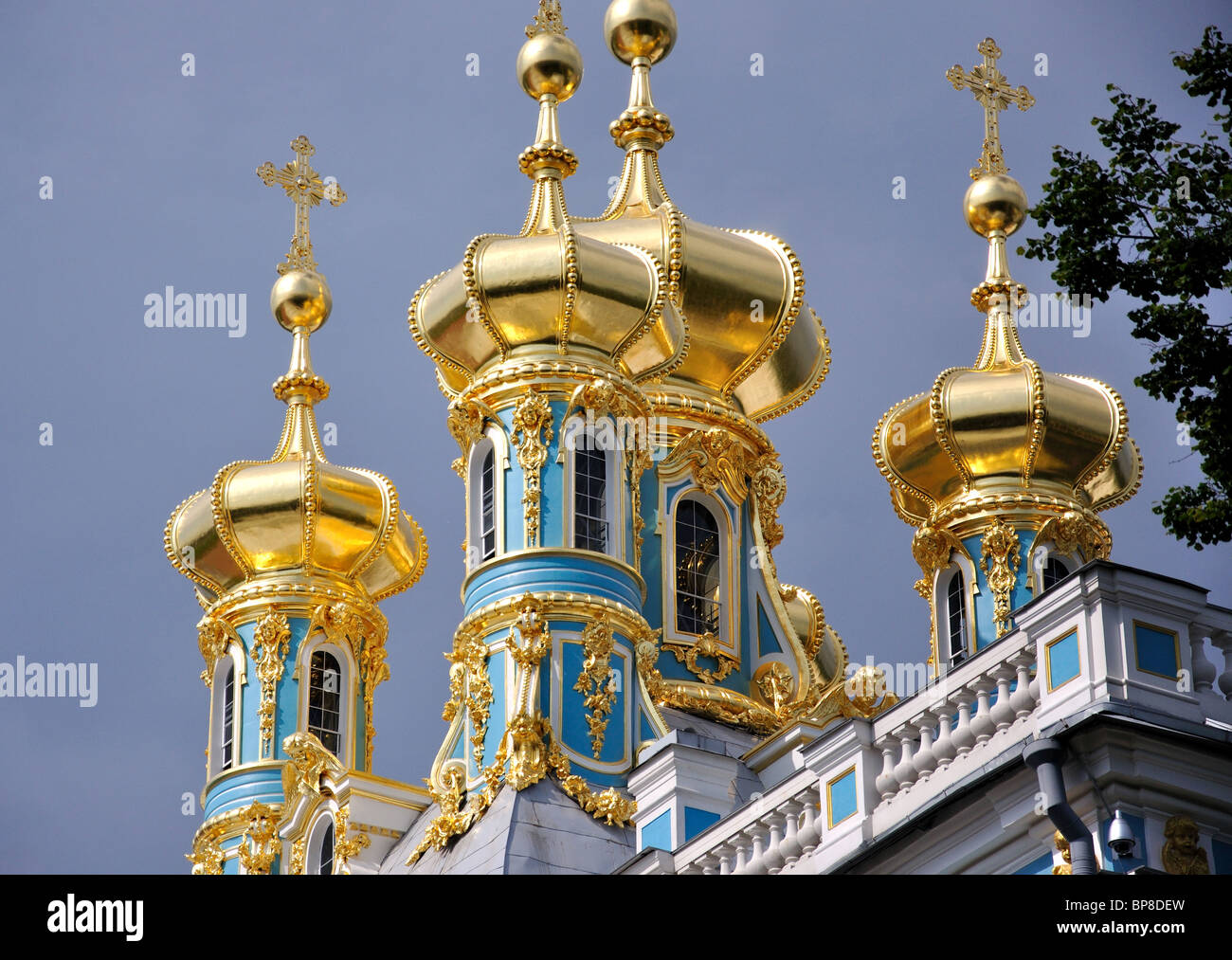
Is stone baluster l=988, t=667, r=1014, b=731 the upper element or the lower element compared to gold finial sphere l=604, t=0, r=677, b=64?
lower

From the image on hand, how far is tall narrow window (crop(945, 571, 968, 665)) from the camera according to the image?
3312 centimetres

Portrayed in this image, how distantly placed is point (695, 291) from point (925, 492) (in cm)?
347

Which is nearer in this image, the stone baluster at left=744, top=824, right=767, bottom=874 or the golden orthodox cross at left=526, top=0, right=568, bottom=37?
the stone baluster at left=744, top=824, right=767, bottom=874

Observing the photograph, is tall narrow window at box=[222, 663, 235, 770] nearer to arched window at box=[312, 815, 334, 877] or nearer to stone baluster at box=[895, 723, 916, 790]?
arched window at box=[312, 815, 334, 877]

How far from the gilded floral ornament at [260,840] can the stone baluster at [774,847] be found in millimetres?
13947

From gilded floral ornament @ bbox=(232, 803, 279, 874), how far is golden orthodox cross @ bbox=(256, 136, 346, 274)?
25.3 feet

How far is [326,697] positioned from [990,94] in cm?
1052

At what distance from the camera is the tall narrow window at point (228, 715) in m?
34.3

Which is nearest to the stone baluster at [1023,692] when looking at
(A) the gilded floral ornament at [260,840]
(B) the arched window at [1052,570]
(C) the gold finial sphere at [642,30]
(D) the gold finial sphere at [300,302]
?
(B) the arched window at [1052,570]

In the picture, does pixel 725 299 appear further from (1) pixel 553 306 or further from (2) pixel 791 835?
(2) pixel 791 835

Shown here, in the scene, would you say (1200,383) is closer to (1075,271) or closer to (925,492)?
(1075,271)

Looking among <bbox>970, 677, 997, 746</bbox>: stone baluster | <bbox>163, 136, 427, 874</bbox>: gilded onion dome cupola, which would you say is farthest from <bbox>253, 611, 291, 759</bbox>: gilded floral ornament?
<bbox>970, 677, 997, 746</bbox>: stone baluster
